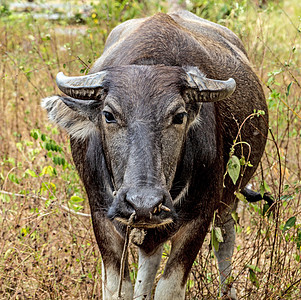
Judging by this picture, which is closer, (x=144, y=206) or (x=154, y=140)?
(x=144, y=206)

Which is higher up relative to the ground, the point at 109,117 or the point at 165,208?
the point at 109,117

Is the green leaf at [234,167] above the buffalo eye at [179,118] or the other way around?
the other way around

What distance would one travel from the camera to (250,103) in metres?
4.28

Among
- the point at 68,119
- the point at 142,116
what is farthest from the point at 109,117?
the point at 68,119

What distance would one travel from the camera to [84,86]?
9.87ft

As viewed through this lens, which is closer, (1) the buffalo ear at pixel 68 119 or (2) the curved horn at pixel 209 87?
(2) the curved horn at pixel 209 87

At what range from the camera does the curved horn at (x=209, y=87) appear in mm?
2977

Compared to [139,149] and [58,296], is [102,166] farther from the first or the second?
[58,296]

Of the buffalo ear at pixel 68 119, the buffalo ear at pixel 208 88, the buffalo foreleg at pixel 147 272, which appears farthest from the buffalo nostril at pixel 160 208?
the buffalo foreleg at pixel 147 272

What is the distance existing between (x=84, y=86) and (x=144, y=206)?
34.7 inches

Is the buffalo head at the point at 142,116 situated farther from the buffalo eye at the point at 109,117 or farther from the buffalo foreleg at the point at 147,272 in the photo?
the buffalo foreleg at the point at 147,272

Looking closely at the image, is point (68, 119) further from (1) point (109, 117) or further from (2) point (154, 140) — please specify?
(2) point (154, 140)

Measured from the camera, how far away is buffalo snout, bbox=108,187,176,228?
8.12 ft

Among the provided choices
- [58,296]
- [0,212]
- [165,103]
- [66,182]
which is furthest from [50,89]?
[165,103]
